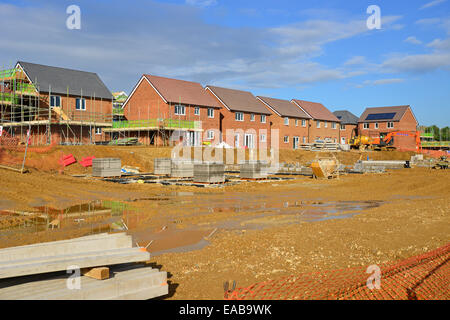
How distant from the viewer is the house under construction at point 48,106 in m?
36.9

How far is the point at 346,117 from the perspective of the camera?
72188 mm

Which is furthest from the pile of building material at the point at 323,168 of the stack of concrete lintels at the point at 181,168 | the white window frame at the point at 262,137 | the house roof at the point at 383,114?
the house roof at the point at 383,114

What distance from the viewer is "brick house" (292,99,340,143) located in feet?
198

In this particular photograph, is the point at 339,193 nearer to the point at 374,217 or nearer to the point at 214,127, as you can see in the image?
the point at 374,217

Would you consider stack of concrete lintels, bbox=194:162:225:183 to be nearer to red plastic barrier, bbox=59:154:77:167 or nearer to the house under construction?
red plastic barrier, bbox=59:154:77:167

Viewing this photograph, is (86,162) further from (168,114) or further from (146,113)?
(146,113)

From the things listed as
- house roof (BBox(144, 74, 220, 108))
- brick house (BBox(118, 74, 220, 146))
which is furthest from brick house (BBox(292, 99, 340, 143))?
brick house (BBox(118, 74, 220, 146))

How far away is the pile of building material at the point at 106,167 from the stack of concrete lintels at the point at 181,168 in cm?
347

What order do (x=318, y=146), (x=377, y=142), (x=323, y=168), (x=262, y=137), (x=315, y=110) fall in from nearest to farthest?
(x=323, y=168) < (x=262, y=137) < (x=318, y=146) < (x=377, y=142) < (x=315, y=110)

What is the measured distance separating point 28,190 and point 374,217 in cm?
1361

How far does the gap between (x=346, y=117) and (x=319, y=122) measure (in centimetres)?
1316

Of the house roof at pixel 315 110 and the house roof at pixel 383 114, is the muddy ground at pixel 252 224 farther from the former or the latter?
the house roof at pixel 383 114

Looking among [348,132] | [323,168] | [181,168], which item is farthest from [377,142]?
[181,168]
